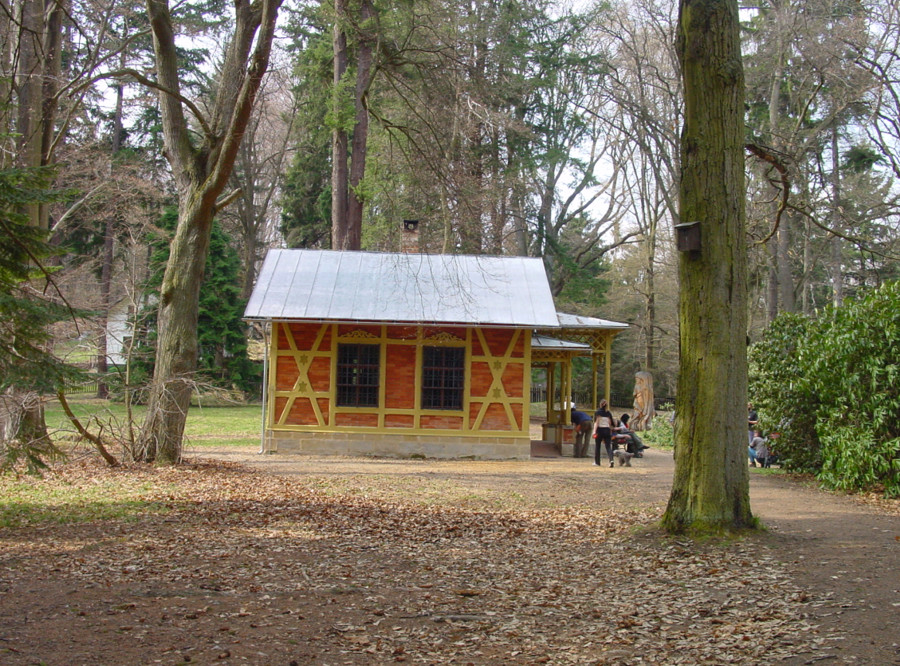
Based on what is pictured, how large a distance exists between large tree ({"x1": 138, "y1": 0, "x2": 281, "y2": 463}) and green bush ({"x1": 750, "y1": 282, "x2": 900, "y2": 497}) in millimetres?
9643

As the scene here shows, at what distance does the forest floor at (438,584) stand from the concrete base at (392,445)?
566cm

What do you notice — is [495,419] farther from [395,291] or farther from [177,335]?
[177,335]

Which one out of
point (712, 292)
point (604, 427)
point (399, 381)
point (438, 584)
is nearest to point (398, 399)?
point (399, 381)

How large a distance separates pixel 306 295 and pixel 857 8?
1470cm

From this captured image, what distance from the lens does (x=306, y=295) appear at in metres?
16.4

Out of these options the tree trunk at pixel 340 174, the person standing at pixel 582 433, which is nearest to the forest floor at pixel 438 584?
the person standing at pixel 582 433

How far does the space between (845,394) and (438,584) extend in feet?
25.5

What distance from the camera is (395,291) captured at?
16797 mm

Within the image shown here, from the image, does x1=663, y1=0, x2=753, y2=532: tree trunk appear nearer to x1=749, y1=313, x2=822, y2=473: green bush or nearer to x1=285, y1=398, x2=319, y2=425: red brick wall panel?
x1=749, y1=313, x2=822, y2=473: green bush

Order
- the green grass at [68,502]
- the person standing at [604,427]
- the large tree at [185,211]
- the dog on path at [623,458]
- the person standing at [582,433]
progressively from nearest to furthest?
the green grass at [68,502] → the large tree at [185,211] → the person standing at [604,427] → the dog on path at [623,458] → the person standing at [582,433]

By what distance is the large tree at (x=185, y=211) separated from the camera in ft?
39.3

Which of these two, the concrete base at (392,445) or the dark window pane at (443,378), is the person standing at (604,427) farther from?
the dark window pane at (443,378)

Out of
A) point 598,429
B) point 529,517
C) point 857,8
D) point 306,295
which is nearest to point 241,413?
point 306,295

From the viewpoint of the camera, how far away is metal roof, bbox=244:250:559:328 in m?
15.8
